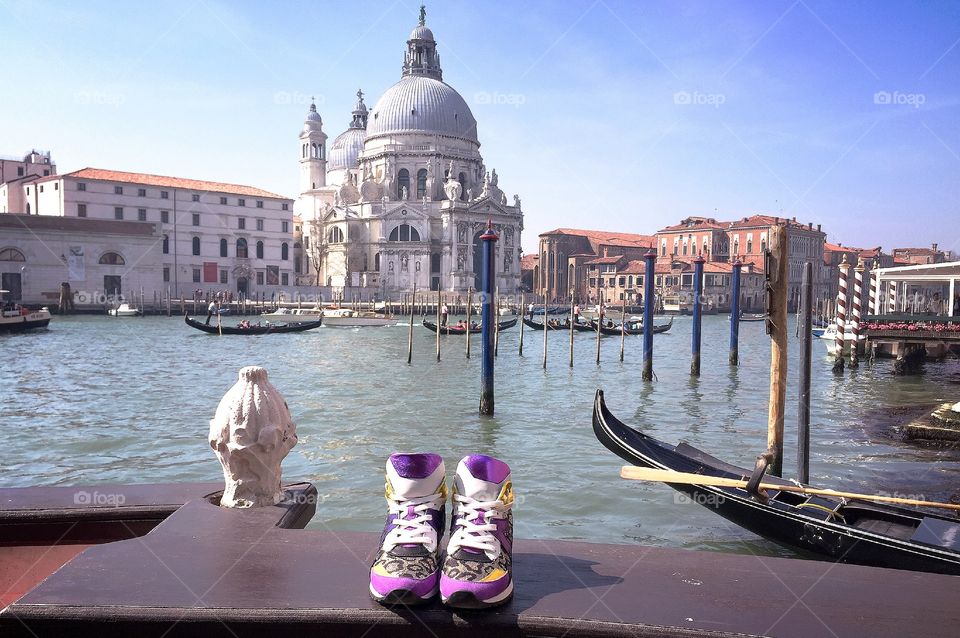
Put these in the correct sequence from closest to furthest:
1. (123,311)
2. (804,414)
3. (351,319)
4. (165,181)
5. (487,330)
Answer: (804,414), (487,330), (123,311), (351,319), (165,181)

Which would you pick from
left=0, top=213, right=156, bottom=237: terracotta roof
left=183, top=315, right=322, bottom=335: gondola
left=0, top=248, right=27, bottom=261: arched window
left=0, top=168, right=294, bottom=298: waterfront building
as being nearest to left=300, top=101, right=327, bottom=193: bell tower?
left=0, top=168, right=294, bottom=298: waterfront building

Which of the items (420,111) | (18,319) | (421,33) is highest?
(421,33)

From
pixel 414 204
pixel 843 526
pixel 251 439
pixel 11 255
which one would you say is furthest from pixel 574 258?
pixel 251 439

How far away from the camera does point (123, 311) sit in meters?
35.6

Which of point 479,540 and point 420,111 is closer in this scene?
point 479,540

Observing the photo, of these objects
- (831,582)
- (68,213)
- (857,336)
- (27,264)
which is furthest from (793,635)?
(68,213)

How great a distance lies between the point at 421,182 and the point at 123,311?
79.1 ft

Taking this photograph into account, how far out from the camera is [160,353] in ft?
64.9

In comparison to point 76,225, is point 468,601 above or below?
below

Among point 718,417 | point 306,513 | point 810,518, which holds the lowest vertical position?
point 718,417

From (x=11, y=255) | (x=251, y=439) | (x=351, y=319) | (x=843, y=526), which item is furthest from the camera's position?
(x=351, y=319)

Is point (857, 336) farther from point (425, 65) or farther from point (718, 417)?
point (425, 65)

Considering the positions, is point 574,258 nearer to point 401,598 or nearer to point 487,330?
point 487,330

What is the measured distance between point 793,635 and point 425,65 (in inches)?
2356
